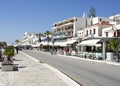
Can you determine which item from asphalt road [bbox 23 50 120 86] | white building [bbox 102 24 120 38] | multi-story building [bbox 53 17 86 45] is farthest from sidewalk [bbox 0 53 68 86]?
multi-story building [bbox 53 17 86 45]

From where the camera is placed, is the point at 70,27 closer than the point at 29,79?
No

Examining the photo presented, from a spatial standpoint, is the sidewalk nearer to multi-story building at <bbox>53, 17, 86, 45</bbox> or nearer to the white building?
the white building

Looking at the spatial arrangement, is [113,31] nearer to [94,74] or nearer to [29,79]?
[94,74]

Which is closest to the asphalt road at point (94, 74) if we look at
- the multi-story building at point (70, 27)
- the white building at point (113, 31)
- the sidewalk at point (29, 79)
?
the sidewalk at point (29, 79)

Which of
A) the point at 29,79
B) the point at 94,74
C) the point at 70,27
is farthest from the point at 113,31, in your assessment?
the point at 70,27

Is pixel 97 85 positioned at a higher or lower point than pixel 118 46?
lower

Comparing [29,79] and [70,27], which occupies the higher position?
[70,27]

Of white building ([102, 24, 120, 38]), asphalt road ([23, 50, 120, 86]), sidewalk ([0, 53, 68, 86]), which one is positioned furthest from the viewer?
white building ([102, 24, 120, 38])

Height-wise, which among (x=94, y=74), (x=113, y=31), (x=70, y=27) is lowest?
(x=94, y=74)

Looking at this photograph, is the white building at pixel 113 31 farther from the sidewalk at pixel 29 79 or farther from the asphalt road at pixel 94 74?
the sidewalk at pixel 29 79

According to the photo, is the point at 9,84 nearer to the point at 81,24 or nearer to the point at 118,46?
the point at 118,46

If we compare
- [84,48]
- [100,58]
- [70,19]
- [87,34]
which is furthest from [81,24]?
[100,58]

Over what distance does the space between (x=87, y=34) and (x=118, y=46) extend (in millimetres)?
38062

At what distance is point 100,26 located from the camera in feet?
231
